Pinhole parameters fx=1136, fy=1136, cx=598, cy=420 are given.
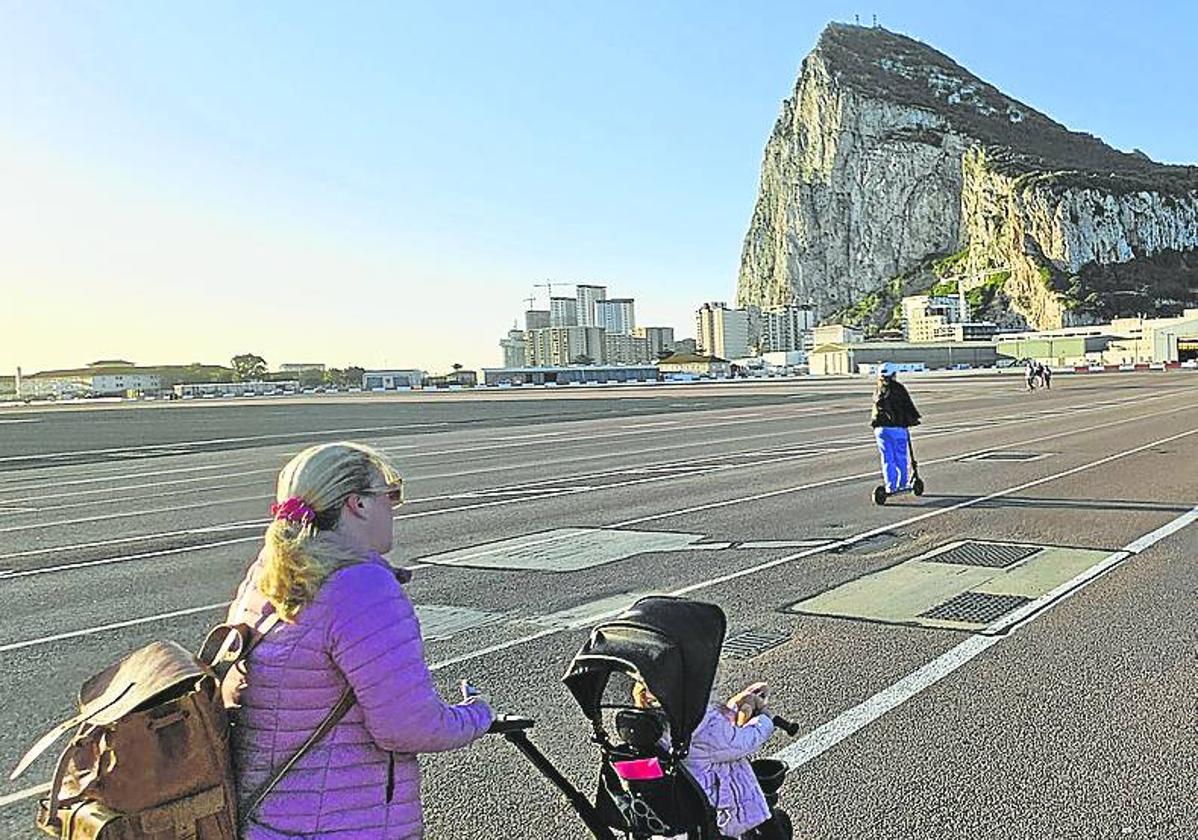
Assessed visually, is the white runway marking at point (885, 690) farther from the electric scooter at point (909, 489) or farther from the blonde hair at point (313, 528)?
the blonde hair at point (313, 528)

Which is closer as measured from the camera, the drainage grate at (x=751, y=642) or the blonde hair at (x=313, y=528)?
the blonde hair at (x=313, y=528)

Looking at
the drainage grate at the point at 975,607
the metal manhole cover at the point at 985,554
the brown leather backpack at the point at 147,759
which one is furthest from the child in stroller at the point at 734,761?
the metal manhole cover at the point at 985,554

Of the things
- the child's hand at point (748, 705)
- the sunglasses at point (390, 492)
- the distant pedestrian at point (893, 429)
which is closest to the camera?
the sunglasses at point (390, 492)

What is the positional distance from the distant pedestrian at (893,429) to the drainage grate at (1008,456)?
5305 mm

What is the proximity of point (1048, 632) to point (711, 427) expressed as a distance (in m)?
24.6

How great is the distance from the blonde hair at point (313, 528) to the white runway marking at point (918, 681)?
2.78 meters

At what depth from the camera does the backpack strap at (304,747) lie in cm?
272

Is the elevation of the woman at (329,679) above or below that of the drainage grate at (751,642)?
above

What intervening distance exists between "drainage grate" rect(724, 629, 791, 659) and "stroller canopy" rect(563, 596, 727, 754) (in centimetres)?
341

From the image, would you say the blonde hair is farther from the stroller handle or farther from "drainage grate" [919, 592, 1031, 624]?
"drainage grate" [919, 592, 1031, 624]

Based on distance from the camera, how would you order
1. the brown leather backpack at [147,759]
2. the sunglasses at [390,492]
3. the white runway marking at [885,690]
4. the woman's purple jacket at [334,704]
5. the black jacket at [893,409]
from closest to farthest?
the brown leather backpack at [147,759] < the woman's purple jacket at [334,704] < the sunglasses at [390,492] < the white runway marking at [885,690] < the black jacket at [893,409]

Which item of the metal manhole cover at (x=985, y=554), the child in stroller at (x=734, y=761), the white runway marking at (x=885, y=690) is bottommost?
the metal manhole cover at (x=985, y=554)

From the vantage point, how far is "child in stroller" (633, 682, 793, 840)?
10.8ft

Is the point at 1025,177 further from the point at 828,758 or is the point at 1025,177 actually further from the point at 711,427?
the point at 828,758
